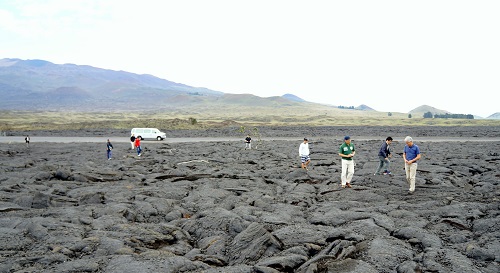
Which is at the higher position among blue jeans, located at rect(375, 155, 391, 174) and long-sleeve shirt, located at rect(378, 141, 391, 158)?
long-sleeve shirt, located at rect(378, 141, 391, 158)

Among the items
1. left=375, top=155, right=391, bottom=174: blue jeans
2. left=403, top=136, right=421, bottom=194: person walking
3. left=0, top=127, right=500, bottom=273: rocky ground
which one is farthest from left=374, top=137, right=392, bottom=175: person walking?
left=403, top=136, right=421, bottom=194: person walking

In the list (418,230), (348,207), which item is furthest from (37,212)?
(418,230)

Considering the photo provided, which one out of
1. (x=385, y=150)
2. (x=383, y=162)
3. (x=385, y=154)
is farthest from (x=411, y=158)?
(x=383, y=162)

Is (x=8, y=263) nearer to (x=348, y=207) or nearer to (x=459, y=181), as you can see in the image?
(x=348, y=207)

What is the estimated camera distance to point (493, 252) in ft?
30.0

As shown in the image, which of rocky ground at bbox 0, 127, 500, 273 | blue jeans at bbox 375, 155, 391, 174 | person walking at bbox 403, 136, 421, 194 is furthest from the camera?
blue jeans at bbox 375, 155, 391, 174

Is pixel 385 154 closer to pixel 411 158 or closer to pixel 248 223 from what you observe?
pixel 411 158

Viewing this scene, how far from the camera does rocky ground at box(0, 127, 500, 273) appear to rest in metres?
8.98

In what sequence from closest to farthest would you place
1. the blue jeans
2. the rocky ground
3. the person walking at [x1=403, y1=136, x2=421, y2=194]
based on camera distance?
1. the rocky ground
2. the person walking at [x1=403, y1=136, x2=421, y2=194]
3. the blue jeans

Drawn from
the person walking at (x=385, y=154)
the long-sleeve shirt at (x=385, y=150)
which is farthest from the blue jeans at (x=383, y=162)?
the long-sleeve shirt at (x=385, y=150)

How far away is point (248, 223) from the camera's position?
458 inches

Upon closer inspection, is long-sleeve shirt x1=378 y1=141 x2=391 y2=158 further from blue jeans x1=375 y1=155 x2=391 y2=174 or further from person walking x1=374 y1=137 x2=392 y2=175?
blue jeans x1=375 y1=155 x2=391 y2=174

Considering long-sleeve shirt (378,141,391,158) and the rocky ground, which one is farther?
long-sleeve shirt (378,141,391,158)

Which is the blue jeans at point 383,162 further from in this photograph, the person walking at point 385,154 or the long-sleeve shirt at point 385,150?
the long-sleeve shirt at point 385,150
